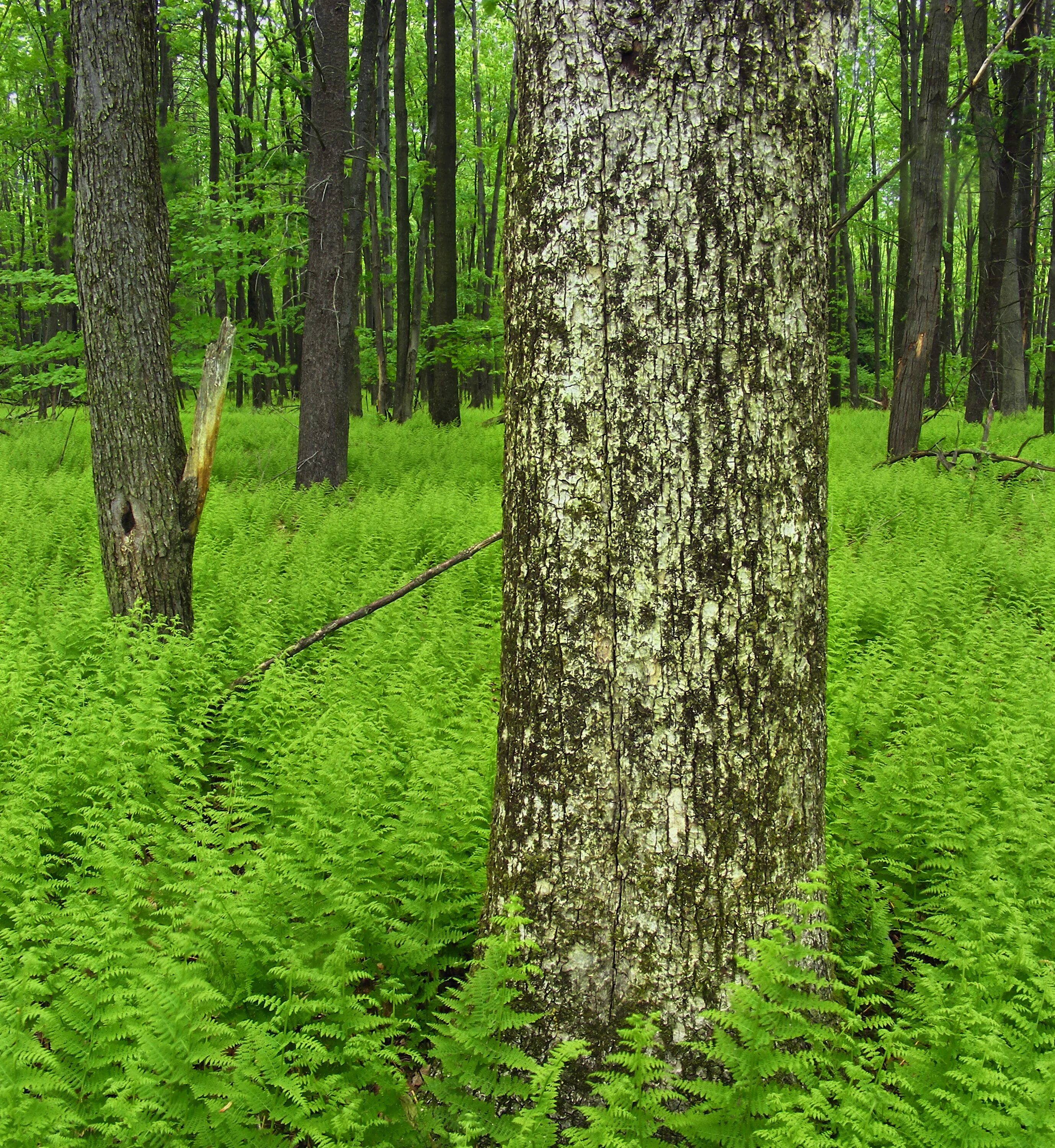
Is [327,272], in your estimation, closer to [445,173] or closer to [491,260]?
[445,173]

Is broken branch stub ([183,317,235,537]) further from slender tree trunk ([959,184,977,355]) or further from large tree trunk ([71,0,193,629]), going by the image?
slender tree trunk ([959,184,977,355])

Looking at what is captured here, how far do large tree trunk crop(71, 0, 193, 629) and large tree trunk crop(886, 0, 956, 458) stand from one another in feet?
34.3

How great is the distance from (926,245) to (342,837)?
12.9m

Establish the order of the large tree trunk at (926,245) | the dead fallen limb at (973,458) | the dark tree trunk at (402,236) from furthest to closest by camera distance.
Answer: the dark tree trunk at (402,236), the large tree trunk at (926,245), the dead fallen limb at (973,458)

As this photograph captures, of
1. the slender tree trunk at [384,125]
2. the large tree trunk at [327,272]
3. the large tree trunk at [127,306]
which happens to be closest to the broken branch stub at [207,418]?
the large tree trunk at [127,306]

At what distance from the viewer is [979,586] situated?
6.60 meters

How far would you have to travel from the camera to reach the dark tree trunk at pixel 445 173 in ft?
46.6

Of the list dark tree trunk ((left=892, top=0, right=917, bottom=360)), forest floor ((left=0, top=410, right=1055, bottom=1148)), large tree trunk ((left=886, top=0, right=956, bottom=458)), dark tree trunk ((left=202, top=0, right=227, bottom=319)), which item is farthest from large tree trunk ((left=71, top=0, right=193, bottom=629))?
dark tree trunk ((left=202, top=0, right=227, bottom=319))

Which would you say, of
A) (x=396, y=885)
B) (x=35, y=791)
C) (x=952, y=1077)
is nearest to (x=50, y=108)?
(x=35, y=791)

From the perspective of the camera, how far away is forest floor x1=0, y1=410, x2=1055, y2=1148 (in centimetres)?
213

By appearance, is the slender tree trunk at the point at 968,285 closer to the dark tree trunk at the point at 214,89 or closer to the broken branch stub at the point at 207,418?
the dark tree trunk at the point at 214,89

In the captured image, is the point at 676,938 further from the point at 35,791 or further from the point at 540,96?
the point at 35,791

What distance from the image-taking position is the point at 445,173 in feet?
47.9

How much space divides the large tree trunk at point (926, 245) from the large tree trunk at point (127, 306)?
34.3ft
